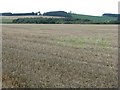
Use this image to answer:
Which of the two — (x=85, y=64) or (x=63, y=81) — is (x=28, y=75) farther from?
(x=85, y=64)

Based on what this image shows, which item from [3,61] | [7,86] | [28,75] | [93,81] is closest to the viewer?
[7,86]

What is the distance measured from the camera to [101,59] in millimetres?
22250

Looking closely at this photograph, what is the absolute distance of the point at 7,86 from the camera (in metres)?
13.9

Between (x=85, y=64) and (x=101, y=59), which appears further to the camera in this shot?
(x=101, y=59)

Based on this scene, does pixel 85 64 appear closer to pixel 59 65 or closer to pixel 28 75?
pixel 59 65

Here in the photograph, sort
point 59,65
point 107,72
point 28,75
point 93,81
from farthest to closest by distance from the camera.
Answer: point 59,65 < point 107,72 < point 28,75 < point 93,81

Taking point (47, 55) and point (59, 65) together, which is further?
point (47, 55)

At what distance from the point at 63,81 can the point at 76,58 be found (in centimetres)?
783

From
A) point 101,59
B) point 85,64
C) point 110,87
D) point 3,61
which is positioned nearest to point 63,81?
point 110,87

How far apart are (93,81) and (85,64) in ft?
16.5

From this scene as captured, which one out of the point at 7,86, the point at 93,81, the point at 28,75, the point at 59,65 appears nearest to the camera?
the point at 7,86

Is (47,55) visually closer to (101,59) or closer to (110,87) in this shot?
(101,59)

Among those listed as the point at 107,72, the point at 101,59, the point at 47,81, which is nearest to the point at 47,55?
the point at 101,59

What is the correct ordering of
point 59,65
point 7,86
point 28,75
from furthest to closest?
point 59,65 → point 28,75 → point 7,86
